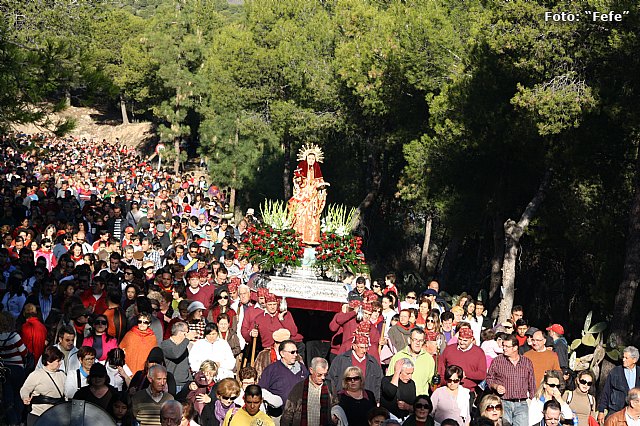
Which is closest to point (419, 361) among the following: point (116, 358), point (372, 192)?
point (116, 358)

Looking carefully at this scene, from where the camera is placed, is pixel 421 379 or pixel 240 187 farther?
pixel 240 187

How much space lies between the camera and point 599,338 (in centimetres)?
2020

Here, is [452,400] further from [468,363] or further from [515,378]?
[468,363]

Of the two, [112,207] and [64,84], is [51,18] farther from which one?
[112,207]

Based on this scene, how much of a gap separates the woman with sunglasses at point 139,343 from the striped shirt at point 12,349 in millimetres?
1107

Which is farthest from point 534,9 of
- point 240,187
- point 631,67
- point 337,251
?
point 240,187

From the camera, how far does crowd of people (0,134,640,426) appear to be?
31.3 feet

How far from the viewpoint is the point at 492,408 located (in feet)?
32.6

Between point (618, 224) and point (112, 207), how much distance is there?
12.4m

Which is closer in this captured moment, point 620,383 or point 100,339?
point 100,339

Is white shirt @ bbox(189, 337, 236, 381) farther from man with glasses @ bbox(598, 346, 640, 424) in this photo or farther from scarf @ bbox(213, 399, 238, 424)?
man with glasses @ bbox(598, 346, 640, 424)

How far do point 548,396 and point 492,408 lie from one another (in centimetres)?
185

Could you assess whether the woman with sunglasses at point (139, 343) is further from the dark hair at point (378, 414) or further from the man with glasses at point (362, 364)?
the dark hair at point (378, 414)

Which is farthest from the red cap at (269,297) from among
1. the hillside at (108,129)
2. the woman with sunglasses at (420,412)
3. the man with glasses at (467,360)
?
the hillside at (108,129)
